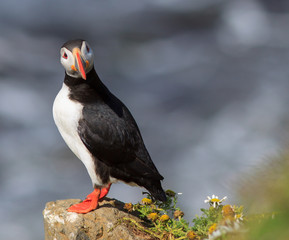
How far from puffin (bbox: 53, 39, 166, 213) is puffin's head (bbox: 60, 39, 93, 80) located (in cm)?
1

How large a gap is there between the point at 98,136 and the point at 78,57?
0.84 m

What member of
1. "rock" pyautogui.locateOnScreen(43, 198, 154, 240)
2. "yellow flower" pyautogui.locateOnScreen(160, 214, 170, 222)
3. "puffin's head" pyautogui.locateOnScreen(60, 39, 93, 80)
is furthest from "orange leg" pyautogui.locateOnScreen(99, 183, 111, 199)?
"puffin's head" pyautogui.locateOnScreen(60, 39, 93, 80)

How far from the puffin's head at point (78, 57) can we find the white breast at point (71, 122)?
34 centimetres

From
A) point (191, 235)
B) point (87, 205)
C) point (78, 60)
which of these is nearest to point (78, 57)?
point (78, 60)

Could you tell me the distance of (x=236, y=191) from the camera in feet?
6.82

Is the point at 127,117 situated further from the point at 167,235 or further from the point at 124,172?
the point at 167,235

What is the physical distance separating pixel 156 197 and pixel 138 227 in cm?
35

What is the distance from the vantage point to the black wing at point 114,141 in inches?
183

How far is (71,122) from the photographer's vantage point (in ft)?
15.2

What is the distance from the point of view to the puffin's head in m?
4.39

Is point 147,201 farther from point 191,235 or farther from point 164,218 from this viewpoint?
point 191,235

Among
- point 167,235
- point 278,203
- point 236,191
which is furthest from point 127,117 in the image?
point 278,203

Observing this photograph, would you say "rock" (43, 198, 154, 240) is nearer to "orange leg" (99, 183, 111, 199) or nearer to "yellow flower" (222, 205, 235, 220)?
"orange leg" (99, 183, 111, 199)

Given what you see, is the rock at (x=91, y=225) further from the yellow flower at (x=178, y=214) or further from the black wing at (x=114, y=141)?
the black wing at (x=114, y=141)
